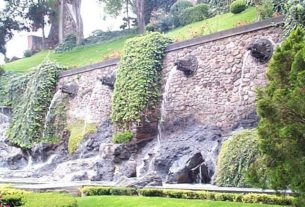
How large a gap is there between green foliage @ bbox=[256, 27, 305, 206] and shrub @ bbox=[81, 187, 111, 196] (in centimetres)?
471

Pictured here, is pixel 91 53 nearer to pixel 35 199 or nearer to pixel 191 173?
pixel 191 173

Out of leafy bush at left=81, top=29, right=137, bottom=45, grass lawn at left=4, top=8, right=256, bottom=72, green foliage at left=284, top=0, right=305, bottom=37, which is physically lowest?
green foliage at left=284, top=0, right=305, bottom=37

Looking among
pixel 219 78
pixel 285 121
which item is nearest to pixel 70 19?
pixel 219 78

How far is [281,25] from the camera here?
12016mm

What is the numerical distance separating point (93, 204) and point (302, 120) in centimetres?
439

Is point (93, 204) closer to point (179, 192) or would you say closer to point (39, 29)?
point (179, 192)

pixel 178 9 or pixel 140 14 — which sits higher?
pixel 178 9

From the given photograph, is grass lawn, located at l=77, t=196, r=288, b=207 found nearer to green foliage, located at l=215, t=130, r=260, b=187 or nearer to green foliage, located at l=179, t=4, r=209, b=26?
green foliage, located at l=215, t=130, r=260, b=187

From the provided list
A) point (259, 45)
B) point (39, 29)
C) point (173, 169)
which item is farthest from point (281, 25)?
point (39, 29)

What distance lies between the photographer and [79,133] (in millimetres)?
17656

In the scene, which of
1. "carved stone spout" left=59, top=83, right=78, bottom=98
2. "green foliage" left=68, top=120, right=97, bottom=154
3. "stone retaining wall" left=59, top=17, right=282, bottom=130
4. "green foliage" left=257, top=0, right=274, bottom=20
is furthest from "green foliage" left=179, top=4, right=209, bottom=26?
"stone retaining wall" left=59, top=17, right=282, bottom=130

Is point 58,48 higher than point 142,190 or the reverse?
higher

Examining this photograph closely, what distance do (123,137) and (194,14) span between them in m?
13.8

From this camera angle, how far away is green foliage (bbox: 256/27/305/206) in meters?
5.07
